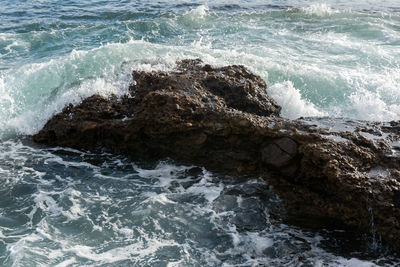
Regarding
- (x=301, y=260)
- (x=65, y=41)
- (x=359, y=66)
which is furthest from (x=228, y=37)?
(x=301, y=260)

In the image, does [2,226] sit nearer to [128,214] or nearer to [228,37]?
[128,214]

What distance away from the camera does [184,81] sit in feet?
17.6

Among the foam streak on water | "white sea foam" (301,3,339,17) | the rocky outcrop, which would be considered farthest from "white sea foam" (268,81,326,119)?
"white sea foam" (301,3,339,17)

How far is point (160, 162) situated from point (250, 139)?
4.12 feet

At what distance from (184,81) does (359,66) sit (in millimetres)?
5020

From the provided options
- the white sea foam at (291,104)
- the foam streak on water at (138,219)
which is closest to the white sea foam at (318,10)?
the white sea foam at (291,104)

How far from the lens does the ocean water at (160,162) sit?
3805mm

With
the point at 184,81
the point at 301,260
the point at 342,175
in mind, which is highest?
the point at 184,81

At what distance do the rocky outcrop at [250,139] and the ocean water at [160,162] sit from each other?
0.19 metres

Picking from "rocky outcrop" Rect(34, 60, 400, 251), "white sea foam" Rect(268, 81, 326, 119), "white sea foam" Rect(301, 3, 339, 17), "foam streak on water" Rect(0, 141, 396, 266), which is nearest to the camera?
"foam streak on water" Rect(0, 141, 396, 266)

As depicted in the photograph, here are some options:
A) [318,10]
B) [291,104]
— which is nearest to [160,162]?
[291,104]

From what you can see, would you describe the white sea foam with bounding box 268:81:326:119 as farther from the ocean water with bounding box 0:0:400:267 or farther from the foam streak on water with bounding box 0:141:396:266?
the foam streak on water with bounding box 0:141:396:266

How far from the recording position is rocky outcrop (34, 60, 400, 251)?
3.97 meters

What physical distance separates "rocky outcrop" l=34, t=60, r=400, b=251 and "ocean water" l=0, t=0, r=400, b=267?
190 millimetres
